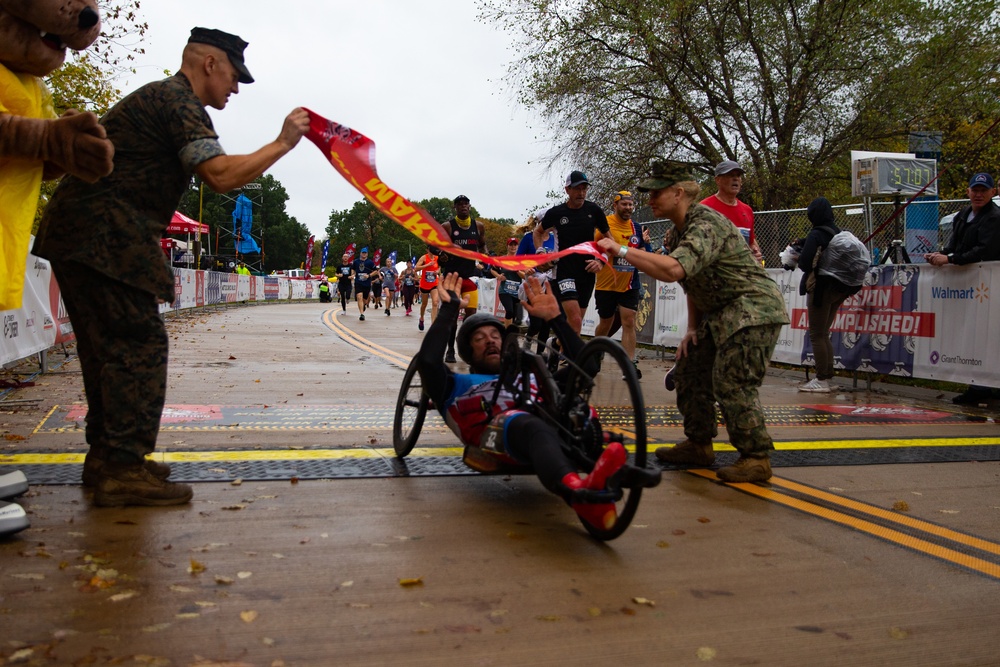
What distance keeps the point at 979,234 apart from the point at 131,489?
8.12 metres

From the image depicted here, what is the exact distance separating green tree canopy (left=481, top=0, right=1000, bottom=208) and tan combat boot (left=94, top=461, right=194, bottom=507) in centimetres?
2087

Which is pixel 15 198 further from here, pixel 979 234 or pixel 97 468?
pixel 979 234

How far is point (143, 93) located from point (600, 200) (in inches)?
854

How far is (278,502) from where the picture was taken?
14.0ft

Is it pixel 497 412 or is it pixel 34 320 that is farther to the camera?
pixel 34 320

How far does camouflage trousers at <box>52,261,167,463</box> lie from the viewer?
412 centimetres

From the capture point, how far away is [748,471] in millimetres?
4969

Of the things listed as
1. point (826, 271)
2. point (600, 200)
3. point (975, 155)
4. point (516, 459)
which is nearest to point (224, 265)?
point (600, 200)

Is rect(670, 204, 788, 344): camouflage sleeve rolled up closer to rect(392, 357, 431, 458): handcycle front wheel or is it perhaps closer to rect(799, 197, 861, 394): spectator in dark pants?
rect(392, 357, 431, 458): handcycle front wheel

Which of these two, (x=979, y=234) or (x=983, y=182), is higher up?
(x=983, y=182)

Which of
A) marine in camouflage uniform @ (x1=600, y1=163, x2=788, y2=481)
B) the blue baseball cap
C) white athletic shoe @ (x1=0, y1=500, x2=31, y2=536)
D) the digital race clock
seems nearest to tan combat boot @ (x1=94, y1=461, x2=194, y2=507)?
white athletic shoe @ (x1=0, y1=500, x2=31, y2=536)

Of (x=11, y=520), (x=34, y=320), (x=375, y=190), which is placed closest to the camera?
(x=11, y=520)

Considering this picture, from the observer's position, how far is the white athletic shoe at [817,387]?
9684 millimetres

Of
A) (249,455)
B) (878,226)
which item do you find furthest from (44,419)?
(878,226)
